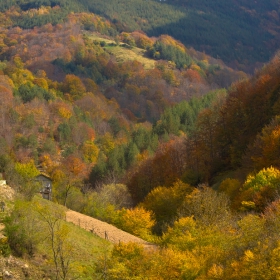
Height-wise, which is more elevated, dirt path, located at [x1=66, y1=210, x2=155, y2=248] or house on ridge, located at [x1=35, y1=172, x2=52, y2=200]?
dirt path, located at [x1=66, y1=210, x2=155, y2=248]

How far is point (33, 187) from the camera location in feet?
142

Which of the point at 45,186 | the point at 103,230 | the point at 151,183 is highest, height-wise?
the point at 103,230

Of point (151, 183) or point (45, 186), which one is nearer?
point (45, 186)

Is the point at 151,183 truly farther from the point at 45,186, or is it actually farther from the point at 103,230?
the point at 103,230

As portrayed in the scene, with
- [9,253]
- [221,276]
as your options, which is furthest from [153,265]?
[9,253]

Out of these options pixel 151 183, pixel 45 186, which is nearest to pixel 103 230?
pixel 45 186

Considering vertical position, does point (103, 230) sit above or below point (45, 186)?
above

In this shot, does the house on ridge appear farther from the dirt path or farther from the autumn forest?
the dirt path

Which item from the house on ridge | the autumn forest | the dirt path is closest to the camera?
the autumn forest

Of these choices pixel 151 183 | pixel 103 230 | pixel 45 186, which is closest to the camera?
pixel 103 230

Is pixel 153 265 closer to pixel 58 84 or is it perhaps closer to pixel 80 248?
pixel 80 248

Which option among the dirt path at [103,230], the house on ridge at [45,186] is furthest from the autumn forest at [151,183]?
the house on ridge at [45,186]

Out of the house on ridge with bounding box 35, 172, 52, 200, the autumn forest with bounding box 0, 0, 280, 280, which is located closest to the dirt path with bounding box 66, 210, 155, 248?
the autumn forest with bounding box 0, 0, 280, 280

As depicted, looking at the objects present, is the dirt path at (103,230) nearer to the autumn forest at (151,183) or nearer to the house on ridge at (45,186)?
the autumn forest at (151,183)
